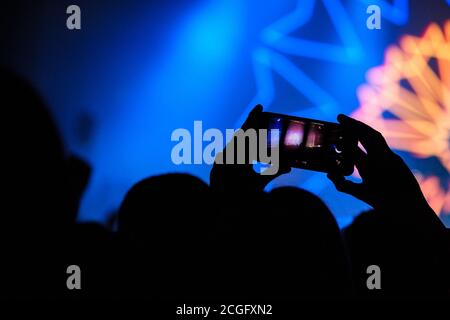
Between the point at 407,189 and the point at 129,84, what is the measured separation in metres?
1.31

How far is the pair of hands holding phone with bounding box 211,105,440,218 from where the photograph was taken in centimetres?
77

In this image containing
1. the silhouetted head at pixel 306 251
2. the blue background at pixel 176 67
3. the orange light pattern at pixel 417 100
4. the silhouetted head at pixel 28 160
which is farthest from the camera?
the orange light pattern at pixel 417 100

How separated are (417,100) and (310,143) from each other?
4.28 ft

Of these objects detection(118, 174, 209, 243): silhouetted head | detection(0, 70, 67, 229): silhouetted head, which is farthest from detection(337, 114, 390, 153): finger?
detection(0, 70, 67, 229): silhouetted head

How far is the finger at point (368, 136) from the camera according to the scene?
2.71 ft

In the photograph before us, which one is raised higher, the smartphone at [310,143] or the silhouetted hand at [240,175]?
the smartphone at [310,143]

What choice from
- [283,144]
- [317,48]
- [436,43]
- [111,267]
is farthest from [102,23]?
[436,43]

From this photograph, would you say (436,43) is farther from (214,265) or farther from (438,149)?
(214,265)

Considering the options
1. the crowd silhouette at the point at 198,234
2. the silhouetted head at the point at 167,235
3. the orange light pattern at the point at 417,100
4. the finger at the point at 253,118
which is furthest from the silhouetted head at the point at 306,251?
the orange light pattern at the point at 417,100

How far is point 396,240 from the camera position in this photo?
2.60ft

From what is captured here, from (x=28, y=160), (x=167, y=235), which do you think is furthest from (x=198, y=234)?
(x=28, y=160)

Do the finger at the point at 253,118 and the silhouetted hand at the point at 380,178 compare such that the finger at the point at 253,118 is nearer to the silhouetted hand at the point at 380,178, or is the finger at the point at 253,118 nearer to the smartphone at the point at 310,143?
the smartphone at the point at 310,143

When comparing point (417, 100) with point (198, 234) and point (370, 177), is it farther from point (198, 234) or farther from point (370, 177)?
point (198, 234)

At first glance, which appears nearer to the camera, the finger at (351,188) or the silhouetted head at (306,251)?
the silhouetted head at (306,251)
